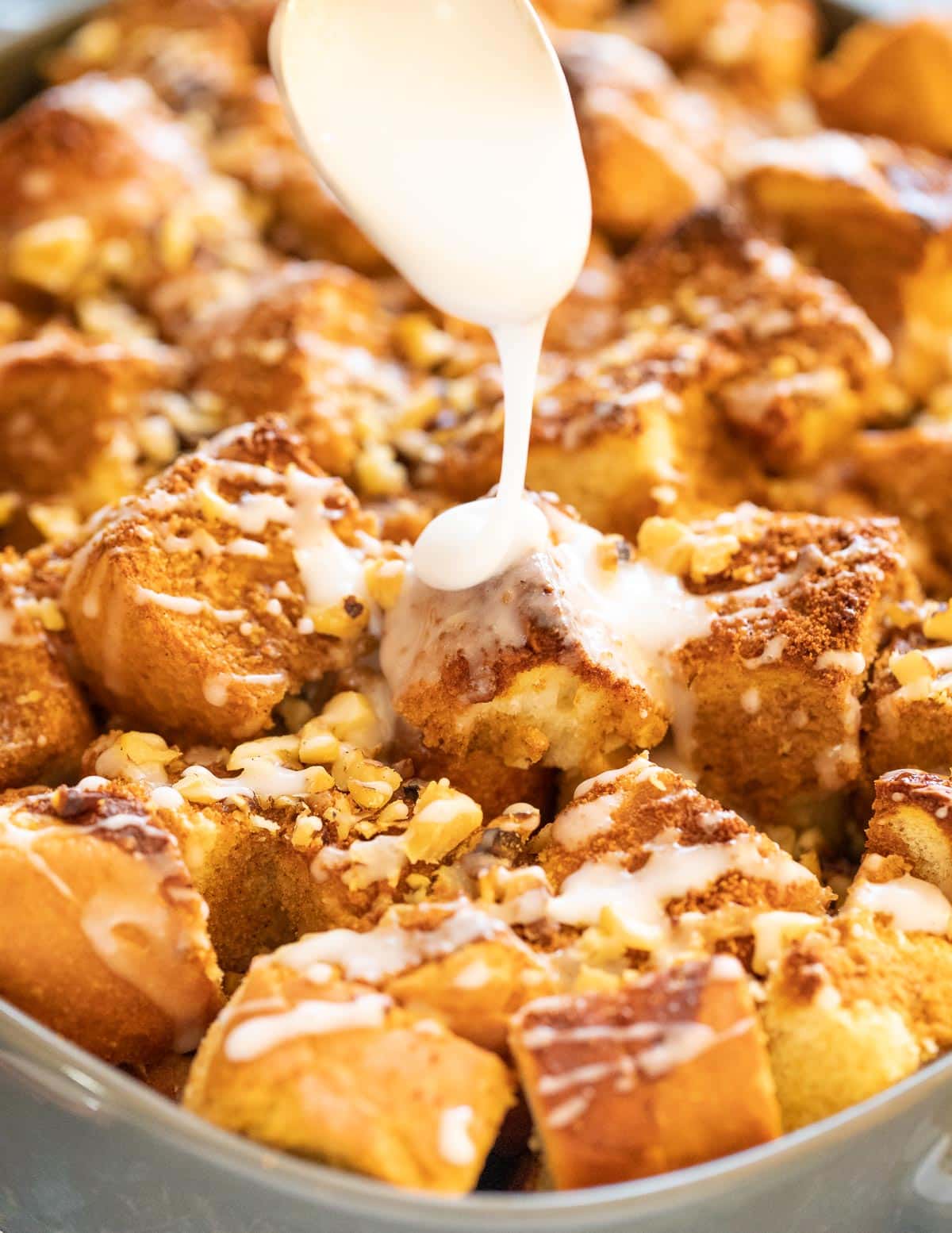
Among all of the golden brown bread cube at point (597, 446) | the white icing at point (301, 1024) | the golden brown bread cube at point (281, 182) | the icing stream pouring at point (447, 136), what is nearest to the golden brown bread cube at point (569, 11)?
the golden brown bread cube at point (281, 182)

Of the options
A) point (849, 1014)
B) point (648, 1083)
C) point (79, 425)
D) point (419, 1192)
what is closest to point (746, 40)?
point (79, 425)

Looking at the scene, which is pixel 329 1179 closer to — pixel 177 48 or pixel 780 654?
pixel 780 654

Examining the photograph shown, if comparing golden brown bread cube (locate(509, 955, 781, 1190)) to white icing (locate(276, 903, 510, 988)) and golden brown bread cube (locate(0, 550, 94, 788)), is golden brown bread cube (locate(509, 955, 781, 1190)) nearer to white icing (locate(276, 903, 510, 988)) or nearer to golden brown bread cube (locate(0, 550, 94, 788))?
white icing (locate(276, 903, 510, 988))

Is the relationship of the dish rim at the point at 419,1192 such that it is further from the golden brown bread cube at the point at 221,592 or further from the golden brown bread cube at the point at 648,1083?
the golden brown bread cube at the point at 221,592

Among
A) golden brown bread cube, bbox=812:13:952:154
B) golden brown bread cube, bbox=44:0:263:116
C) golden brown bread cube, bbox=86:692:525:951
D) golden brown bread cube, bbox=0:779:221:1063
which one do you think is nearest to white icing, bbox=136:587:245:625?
golden brown bread cube, bbox=86:692:525:951

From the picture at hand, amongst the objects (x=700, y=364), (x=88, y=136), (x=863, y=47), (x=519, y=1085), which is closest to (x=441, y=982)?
(x=519, y=1085)
